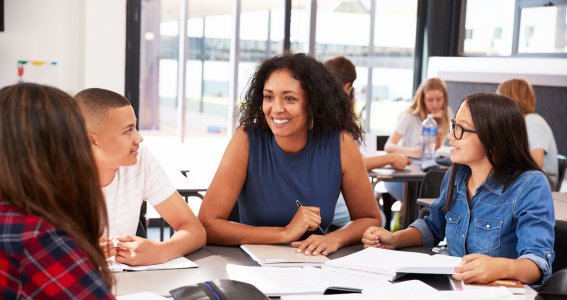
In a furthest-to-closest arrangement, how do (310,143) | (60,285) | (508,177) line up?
(310,143)
(508,177)
(60,285)

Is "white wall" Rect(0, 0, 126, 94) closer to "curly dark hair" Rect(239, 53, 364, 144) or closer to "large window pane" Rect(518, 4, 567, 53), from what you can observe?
"curly dark hair" Rect(239, 53, 364, 144)

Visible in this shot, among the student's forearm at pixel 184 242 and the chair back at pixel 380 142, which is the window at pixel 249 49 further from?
the student's forearm at pixel 184 242

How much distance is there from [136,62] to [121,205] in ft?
11.8

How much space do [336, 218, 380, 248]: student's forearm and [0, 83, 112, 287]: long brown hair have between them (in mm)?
1248

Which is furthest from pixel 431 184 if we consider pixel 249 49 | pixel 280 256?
pixel 249 49

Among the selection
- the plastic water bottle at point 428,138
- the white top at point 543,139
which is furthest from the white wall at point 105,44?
the white top at point 543,139

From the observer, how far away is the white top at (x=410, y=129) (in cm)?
542

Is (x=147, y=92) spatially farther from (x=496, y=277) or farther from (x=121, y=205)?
(x=496, y=277)

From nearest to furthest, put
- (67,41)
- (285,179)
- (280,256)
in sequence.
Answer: (280,256), (285,179), (67,41)

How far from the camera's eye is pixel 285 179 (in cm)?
252

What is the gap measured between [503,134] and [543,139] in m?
2.83

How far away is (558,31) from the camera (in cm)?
573

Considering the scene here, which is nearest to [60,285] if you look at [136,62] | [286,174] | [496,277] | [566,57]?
[496,277]

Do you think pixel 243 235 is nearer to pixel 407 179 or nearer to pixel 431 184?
pixel 431 184
